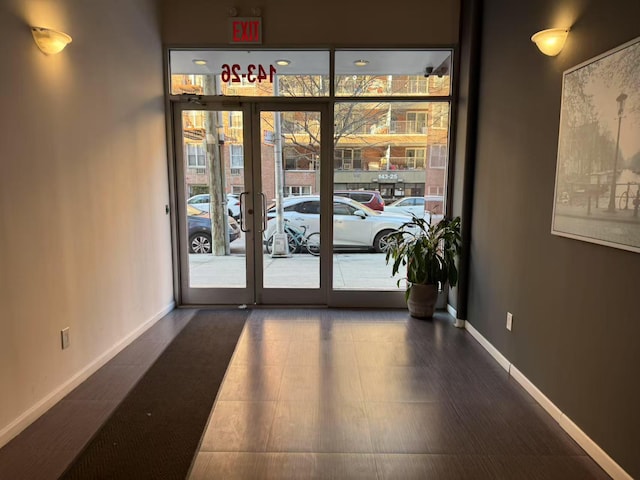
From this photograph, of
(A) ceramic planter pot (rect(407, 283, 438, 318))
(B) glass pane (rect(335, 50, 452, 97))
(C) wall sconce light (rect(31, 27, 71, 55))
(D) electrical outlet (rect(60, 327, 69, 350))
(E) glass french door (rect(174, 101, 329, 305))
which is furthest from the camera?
(E) glass french door (rect(174, 101, 329, 305))

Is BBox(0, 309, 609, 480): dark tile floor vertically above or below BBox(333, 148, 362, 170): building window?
below

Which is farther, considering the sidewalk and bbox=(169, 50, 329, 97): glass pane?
the sidewalk

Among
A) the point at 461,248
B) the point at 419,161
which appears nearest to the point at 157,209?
the point at 419,161

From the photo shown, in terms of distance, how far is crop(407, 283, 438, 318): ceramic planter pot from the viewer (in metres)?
3.98

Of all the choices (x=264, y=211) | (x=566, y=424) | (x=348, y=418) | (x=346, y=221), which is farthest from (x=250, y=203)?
(x=566, y=424)

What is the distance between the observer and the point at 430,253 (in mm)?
3904

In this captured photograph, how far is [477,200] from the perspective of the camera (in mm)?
3650

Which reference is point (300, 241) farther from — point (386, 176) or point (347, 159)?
point (386, 176)

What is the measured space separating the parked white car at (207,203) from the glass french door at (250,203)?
0.03 feet

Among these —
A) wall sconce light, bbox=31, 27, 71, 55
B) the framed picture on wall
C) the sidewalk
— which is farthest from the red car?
wall sconce light, bbox=31, 27, 71, 55

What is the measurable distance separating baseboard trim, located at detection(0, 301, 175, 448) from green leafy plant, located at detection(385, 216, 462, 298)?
8.19 feet

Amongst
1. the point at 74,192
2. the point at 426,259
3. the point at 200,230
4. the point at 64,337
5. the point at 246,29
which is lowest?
the point at 64,337

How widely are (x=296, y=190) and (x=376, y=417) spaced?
8.39 ft

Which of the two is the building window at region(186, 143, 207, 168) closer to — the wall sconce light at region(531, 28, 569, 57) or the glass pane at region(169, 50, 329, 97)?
the glass pane at region(169, 50, 329, 97)
